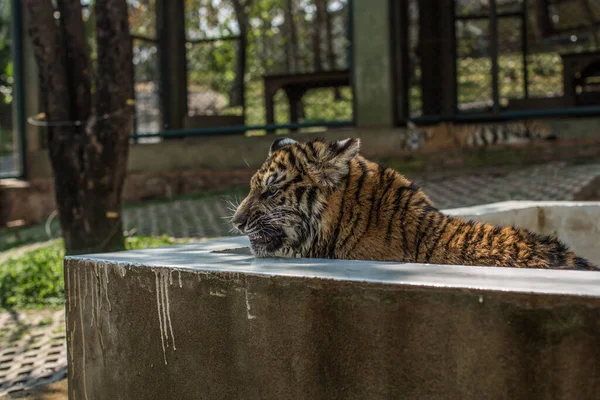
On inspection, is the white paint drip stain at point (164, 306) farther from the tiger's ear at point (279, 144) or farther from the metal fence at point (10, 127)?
the metal fence at point (10, 127)

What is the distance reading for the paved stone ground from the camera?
5.02m

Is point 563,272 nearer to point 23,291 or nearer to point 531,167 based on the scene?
point 23,291

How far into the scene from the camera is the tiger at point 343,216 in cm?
315

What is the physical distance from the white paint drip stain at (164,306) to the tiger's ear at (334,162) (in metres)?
0.83

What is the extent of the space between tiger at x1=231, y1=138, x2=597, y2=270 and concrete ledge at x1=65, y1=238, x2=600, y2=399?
0.31 metres

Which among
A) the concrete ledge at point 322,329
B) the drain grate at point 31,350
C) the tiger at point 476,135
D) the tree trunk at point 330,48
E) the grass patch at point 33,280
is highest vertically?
the tree trunk at point 330,48

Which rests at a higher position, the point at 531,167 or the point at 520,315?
the point at 531,167

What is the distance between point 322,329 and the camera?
7.80 ft

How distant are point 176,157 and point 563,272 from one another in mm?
9967

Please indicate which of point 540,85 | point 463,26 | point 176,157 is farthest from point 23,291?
point 540,85

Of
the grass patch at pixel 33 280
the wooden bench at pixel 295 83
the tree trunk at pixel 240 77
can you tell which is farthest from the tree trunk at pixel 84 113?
the tree trunk at pixel 240 77

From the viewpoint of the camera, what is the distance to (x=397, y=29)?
10.9 meters

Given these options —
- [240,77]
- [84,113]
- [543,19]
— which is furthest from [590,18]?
[84,113]

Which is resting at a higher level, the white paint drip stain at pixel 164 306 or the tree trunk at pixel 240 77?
the tree trunk at pixel 240 77
